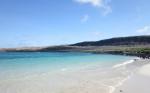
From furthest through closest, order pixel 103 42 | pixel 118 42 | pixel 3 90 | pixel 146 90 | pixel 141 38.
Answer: pixel 103 42 < pixel 118 42 < pixel 141 38 < pixel 3 90 < pixel 146 90

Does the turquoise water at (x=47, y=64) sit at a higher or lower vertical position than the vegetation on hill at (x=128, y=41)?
lower

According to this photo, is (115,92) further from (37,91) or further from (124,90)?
(37,91)

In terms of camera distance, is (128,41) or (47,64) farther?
(128,41)

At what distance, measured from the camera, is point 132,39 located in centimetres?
17825

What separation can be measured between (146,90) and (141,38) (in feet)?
538

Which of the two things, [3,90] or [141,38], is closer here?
[3,90]

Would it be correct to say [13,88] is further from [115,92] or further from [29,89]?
[115,92]

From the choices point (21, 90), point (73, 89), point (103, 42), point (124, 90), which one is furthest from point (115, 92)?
point (103, 42)

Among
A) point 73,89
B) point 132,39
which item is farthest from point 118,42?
point 73,89

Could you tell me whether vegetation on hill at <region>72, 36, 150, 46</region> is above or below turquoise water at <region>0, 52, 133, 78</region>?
above

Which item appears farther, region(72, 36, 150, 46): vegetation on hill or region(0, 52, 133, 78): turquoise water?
region(72, 36, 150, 46): vegetation on hill

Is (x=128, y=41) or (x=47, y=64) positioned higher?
(x=128, y=41)

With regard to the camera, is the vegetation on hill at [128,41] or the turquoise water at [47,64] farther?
the vegetation on hill at [128,41]

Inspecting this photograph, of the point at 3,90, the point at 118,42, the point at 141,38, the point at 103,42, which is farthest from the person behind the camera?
the point at 103,42
